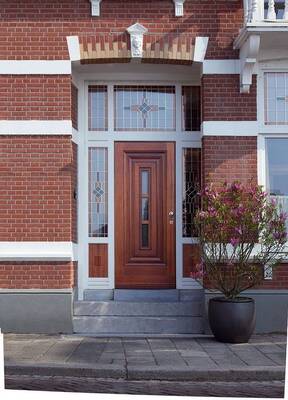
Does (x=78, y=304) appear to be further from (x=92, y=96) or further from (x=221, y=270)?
(x=92, y=96)

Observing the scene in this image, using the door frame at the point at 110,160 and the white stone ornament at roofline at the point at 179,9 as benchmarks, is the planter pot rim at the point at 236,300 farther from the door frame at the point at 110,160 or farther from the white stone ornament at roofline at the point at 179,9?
the white stone ornament at roofline at the point at 179,9

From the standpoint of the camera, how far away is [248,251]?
30.5 feet

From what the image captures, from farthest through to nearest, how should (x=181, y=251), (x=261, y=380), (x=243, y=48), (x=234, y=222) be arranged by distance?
(x=181, y=251)
(x=243, y=48)
(x=234, y=222)
(x=261, y=380)

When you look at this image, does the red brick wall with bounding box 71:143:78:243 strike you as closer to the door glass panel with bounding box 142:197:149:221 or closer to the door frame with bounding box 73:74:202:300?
the door frame with bounding box 73:74:202:300

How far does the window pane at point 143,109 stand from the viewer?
10609 mm

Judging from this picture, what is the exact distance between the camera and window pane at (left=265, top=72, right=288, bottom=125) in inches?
400

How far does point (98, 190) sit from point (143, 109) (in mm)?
1400

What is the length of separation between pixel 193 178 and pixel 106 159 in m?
1.35

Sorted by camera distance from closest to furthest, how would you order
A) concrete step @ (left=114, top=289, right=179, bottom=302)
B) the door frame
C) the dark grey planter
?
the dark grey planter < concrete step @ (left=114, top=289, right=179, bottom=302) < the door frame

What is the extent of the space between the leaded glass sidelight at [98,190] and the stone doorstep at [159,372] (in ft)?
11.0

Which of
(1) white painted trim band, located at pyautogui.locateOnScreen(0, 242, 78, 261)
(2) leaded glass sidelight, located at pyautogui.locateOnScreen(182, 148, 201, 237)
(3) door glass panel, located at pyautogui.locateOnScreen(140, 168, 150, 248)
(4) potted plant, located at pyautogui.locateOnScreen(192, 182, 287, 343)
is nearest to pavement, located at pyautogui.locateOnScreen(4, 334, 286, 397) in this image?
(4) potted plant, located at pyautogui.locateOnScreen(192, 182, 287, 343)

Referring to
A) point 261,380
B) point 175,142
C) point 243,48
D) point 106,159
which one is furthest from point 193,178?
point 261,380

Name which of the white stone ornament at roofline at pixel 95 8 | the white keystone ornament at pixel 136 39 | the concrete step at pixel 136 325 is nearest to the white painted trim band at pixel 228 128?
the white keystone ornament at pixel 136 39

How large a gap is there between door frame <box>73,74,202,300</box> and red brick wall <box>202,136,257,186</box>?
618mm
